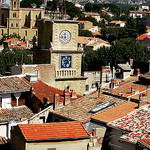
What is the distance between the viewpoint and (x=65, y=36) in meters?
43.6

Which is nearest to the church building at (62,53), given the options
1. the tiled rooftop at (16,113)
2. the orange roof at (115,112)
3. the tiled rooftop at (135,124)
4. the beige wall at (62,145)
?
the tiled rooftop at (16,113)

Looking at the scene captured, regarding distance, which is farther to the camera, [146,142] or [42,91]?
[42,91]

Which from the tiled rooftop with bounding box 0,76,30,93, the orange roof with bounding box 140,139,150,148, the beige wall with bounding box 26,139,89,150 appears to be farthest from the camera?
the tiled rooftop with bounding box 0,76,30,93

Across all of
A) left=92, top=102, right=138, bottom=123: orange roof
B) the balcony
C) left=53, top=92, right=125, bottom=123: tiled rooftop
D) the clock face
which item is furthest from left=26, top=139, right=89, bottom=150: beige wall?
the clock face

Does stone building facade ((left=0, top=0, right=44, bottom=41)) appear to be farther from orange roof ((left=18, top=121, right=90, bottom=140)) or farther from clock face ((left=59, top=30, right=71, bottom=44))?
orange roof ((left=18, top=121, right=90, bottom=140))

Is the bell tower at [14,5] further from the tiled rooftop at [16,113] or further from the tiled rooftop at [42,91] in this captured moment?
the tiled rooftop at [16,113]

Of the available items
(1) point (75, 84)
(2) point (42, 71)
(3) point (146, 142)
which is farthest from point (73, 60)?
(3) point (146, 142)

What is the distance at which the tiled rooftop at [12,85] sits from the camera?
33656 millimetres

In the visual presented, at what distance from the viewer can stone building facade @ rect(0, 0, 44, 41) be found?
137 meters

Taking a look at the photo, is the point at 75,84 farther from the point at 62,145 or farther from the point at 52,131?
the point at 62,145

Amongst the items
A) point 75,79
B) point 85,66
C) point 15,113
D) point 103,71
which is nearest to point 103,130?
point 15,113

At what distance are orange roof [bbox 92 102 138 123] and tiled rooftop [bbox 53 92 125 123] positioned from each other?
59cm

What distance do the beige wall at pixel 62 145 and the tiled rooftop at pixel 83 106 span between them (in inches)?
195

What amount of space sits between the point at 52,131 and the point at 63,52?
796 inches
